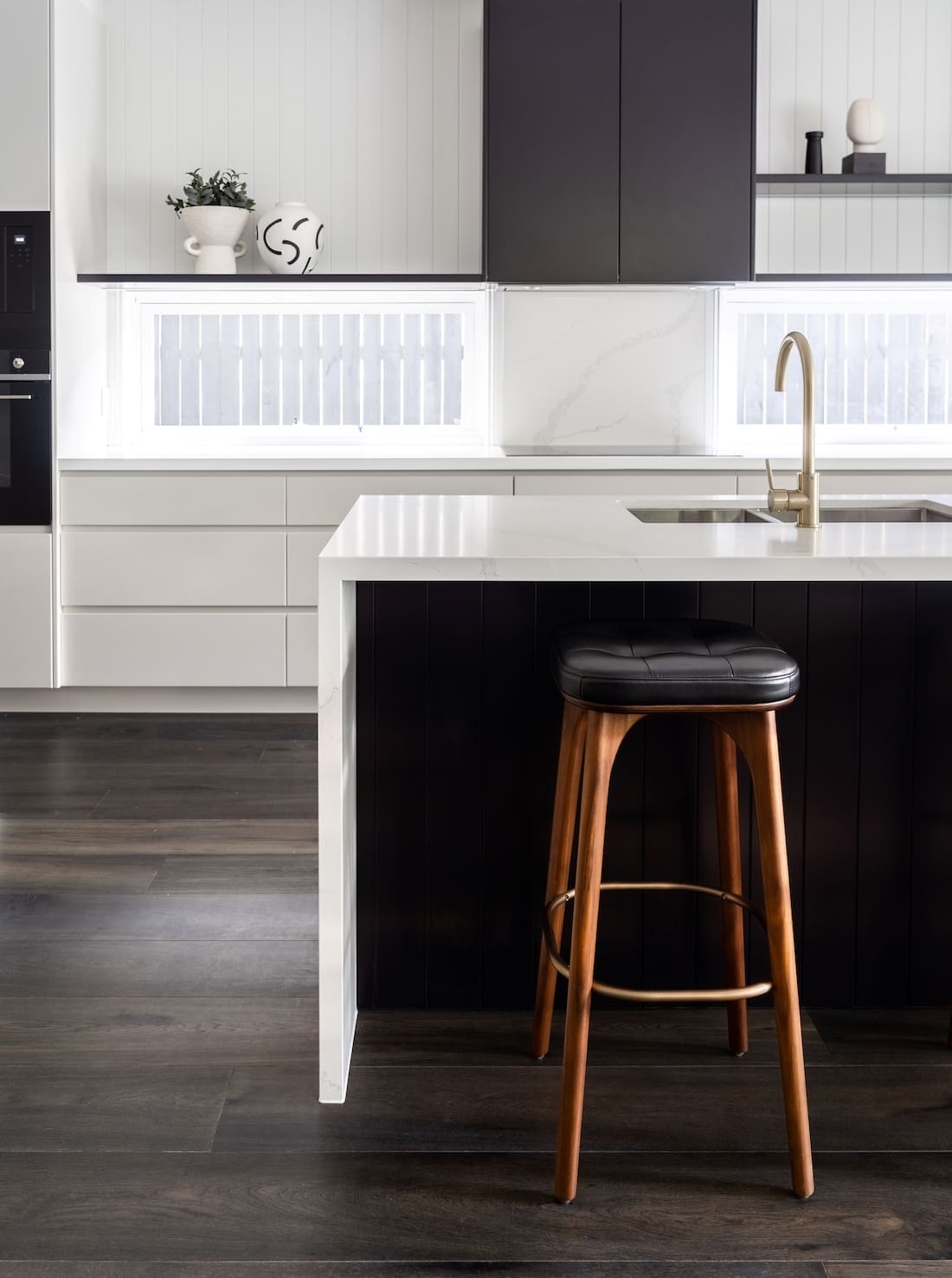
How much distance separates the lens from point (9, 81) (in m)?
3.94

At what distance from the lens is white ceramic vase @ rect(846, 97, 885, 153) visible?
4.38 meters

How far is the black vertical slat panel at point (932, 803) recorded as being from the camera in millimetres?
2084

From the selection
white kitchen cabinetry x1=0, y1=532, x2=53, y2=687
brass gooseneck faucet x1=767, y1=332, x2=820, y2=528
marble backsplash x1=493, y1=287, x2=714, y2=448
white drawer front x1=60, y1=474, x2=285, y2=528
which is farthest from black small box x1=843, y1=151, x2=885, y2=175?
white kitchen cabinetry x1=0, y1=532, x2=53, y2=687

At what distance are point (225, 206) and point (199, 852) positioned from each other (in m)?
2.53

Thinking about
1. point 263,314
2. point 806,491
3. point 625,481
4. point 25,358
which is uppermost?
point 263,314

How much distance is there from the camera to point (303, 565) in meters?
4.17

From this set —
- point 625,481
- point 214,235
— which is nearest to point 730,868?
point 625,481

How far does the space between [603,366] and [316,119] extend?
1373 millimetres

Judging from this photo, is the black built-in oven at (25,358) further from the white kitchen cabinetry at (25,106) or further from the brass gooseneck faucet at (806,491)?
the brass gooseneck faucet at (806,491)

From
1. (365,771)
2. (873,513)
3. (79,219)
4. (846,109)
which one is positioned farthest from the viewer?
(846,109)

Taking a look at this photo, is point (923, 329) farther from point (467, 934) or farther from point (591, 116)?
point (467, 934)

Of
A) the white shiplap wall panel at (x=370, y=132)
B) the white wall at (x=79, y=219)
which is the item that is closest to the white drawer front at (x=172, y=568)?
the white wall at (x=79, y=219)

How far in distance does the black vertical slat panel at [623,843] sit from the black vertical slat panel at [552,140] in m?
2.44

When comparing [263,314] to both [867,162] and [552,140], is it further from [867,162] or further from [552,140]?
[867,162]
